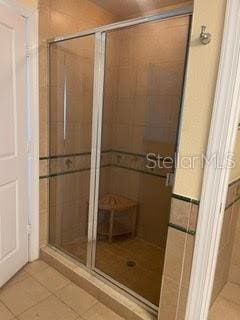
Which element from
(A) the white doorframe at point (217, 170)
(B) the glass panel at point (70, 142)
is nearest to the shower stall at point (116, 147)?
(B) the glass panel at point (70, 142)

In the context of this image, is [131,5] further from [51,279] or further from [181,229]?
[51,279]

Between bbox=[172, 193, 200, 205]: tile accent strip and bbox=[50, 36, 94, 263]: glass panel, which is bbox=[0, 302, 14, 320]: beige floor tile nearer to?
bbox=[50, 36, 94, 263]: glass panel

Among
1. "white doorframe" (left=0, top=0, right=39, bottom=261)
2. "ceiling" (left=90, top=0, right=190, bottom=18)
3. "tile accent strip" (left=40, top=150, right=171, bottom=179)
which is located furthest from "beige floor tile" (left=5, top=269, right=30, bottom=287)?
"ceiling" (left=90, top=0, right=190, bottom=18)

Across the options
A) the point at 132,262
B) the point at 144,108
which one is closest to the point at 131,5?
the point at 144,108

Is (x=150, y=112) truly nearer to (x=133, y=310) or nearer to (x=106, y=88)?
(x=106, y=88)

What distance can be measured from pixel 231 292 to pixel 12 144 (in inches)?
77.2

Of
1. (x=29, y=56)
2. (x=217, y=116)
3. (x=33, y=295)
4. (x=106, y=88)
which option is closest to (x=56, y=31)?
(x=29, y=56)

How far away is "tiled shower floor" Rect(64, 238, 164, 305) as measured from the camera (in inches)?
72.2

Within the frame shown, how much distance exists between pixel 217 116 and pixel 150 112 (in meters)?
1.26

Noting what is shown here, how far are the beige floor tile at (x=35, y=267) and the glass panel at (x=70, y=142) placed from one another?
19 cm

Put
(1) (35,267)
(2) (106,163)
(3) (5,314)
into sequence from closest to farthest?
(3) (5,314)
(1) (35,267)
(2) (106,163)

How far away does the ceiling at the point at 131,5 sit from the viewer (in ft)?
7.23

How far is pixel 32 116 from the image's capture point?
1.90m

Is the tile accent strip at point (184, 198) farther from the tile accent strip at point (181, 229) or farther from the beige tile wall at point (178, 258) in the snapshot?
the tile accent strip at point (181, 229)
